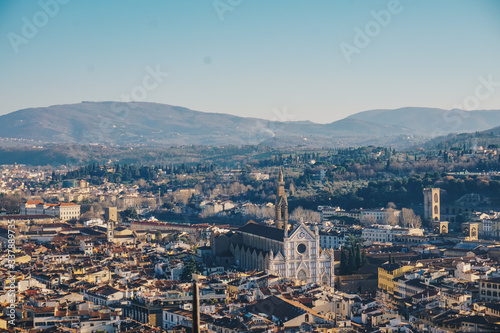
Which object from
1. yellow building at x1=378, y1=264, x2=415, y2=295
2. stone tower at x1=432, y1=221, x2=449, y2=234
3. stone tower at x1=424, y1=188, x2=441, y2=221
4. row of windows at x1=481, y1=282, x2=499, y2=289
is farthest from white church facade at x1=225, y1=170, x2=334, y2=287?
stone tower at x1=424, y1=188, x2=441, y2=221

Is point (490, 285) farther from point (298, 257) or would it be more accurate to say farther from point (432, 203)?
point (432, 203)

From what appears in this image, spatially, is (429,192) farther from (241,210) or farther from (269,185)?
(269,185)

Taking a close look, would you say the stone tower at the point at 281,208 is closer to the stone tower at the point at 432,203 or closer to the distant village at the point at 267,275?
the distant village at the point at 267,275

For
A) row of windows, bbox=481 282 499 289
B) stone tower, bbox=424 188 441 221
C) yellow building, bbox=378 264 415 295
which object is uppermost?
stone tower, bbox=424 188 441 221

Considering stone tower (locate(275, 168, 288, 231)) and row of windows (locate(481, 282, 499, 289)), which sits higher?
stone tower (locate(275, 168, 288, 231))

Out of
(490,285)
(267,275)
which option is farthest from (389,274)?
(490,285)

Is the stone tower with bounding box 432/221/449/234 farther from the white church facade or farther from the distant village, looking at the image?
the white church facade
